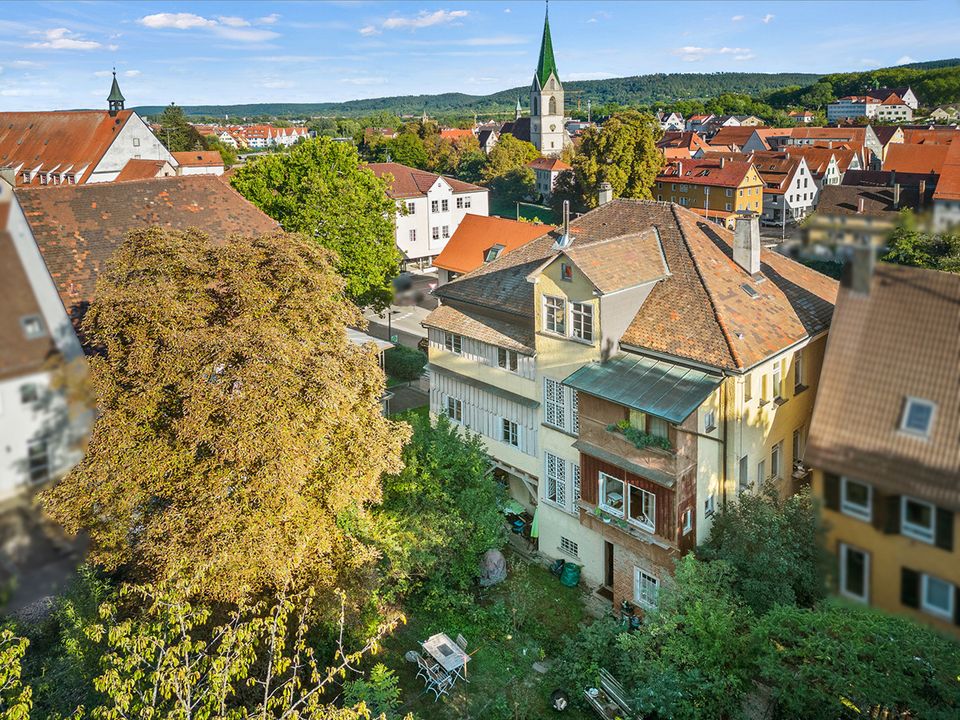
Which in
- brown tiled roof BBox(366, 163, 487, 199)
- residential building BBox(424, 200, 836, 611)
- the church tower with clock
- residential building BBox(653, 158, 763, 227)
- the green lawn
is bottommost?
the green lawn

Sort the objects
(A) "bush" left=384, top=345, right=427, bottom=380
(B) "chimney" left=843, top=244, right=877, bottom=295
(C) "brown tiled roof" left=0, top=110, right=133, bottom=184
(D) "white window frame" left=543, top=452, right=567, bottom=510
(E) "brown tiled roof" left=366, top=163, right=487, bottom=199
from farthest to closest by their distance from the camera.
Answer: (E) "brown tiled roof" left=366, top=163, right=487, bottom=199, (A) "bush" left=384, top=345, right=427, bottom=380, (C) "brown tiled roof" left=0, top=110, right=133, bottom=184, (D) "white window frame" left=543, top=452, right=567, bottom=510, (B) "chimney" left=843, top=244, right=877, bottom=295

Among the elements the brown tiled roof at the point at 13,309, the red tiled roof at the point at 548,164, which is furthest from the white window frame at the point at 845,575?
the red tiled roof at the point at 548,164

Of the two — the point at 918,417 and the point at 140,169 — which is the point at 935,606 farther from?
the point at 140,169

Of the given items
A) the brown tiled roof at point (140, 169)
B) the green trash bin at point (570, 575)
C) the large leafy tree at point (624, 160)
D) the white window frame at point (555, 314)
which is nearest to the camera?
the white window frame at point (555, 314)

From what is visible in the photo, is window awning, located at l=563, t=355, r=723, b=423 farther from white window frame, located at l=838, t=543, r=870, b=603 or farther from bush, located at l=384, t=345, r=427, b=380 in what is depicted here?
bush, located at l=384, t=345, r=427, b=380

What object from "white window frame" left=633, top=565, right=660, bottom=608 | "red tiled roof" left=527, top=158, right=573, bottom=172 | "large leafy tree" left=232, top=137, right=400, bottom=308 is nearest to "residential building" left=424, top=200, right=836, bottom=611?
"white window frame" left=633, top=565, right=660, bottom=608

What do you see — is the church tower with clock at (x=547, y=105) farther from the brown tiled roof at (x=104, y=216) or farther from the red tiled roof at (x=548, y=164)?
the brown tiled roof at (x=104, y=216)
